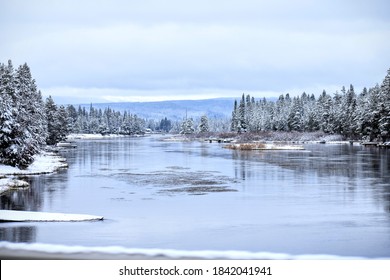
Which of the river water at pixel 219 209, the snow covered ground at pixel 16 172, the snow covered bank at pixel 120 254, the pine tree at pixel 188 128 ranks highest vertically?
the pine tree at pixel 188 128

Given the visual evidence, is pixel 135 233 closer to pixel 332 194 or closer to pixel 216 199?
pixel 216 199

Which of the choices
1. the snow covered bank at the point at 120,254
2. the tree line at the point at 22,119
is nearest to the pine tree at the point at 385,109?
the tree line at the point at 22,119

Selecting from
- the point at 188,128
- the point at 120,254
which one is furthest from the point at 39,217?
the point at 188,128

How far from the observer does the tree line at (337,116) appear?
231 feet

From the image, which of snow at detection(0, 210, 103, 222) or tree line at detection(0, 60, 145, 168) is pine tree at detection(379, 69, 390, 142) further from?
snow at detection(0, 210, 103, 222)

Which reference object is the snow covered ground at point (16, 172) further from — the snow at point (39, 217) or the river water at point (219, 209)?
the snow at point (39, 217)

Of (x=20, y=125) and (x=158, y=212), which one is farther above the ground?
(x=20, y=125)

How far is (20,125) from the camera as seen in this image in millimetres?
33688

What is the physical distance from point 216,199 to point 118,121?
170786mm

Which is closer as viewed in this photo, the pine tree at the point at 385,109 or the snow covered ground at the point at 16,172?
the snow covered ground at the point at 16,172

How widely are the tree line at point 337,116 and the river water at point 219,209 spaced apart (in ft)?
126
